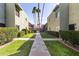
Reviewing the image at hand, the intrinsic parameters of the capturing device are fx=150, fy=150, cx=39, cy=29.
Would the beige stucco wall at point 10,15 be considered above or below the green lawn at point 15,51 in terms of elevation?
above

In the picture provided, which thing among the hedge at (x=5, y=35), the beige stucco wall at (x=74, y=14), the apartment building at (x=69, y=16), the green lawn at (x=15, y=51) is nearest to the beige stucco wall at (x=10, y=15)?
the hedge at (x=5, y=35)

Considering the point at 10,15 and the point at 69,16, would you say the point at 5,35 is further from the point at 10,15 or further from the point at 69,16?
the point at 69,16

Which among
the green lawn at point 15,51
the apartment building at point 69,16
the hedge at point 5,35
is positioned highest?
the apartment building at point 69,16

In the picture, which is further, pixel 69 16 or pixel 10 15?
pixel 10 15

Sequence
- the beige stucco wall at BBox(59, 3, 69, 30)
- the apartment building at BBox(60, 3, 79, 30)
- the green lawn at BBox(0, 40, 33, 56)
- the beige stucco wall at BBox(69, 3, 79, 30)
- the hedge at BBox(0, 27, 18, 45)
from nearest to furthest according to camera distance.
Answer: the green lawn at BBox(0, 40, 33, 56) < the hedge at BBox(0, 27, 18, 45) < the beige stucco wall at BBox(69, 3, 79, 30) < the apartment building at BBox(60, 3, 79, 30) < the beige stucco wall at BBox(59, 3, 69, 30)

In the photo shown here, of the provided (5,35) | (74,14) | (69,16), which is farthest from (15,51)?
(69,16)

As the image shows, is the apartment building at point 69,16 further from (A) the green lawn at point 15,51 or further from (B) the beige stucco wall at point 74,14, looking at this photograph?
(A) the green lawn at point 15,51

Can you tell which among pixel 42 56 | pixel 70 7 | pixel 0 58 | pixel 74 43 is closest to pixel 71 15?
pixel 70 7

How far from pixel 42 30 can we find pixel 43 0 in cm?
2222

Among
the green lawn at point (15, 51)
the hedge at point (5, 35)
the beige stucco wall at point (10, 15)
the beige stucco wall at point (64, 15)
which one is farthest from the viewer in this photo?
the beige stucco wall at point (10, 15)

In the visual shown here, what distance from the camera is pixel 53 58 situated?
745 centimetres

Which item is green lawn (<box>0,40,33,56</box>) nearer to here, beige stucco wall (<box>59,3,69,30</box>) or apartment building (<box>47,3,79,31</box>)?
apartment building (<box>47,3,79,31</box>)

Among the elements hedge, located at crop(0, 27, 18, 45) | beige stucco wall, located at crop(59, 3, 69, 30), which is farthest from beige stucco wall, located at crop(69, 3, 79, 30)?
hedge, located at crop(0, 27, 18, 45)

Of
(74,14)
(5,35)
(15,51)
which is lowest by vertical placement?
(15,51)
